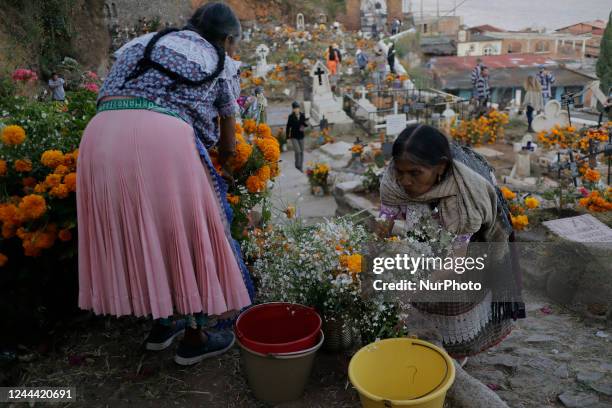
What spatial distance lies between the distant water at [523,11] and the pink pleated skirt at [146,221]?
2238 inches

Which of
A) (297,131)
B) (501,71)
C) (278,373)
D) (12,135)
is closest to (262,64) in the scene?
(297,131)

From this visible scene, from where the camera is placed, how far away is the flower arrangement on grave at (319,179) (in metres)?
8.80

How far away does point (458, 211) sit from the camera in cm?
248

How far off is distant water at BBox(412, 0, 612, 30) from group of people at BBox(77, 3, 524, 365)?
185 ft

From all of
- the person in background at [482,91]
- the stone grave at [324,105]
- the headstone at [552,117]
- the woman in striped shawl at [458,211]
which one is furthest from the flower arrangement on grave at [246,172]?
the person in background at [482,91]

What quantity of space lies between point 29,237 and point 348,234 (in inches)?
60.8

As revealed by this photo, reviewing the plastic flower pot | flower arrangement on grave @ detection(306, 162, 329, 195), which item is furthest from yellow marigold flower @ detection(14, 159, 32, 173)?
flower arrangement on grave @ detection(306, 162, 329, 195)

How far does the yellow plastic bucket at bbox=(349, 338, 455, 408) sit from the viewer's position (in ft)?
7.21

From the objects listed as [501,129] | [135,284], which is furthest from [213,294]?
[501,129]

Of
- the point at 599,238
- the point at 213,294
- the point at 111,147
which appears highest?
the point at 111,147

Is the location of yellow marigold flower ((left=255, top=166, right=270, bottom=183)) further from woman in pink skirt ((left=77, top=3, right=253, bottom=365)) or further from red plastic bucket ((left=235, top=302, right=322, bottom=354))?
red plastic bucket ((left=235, top=302, right=322, bottom=354))

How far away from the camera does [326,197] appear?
887 centimetres

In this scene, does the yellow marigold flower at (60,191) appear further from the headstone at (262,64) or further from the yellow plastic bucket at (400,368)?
the headstone at (262,64)

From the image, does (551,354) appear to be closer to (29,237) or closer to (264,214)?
(264,214)
